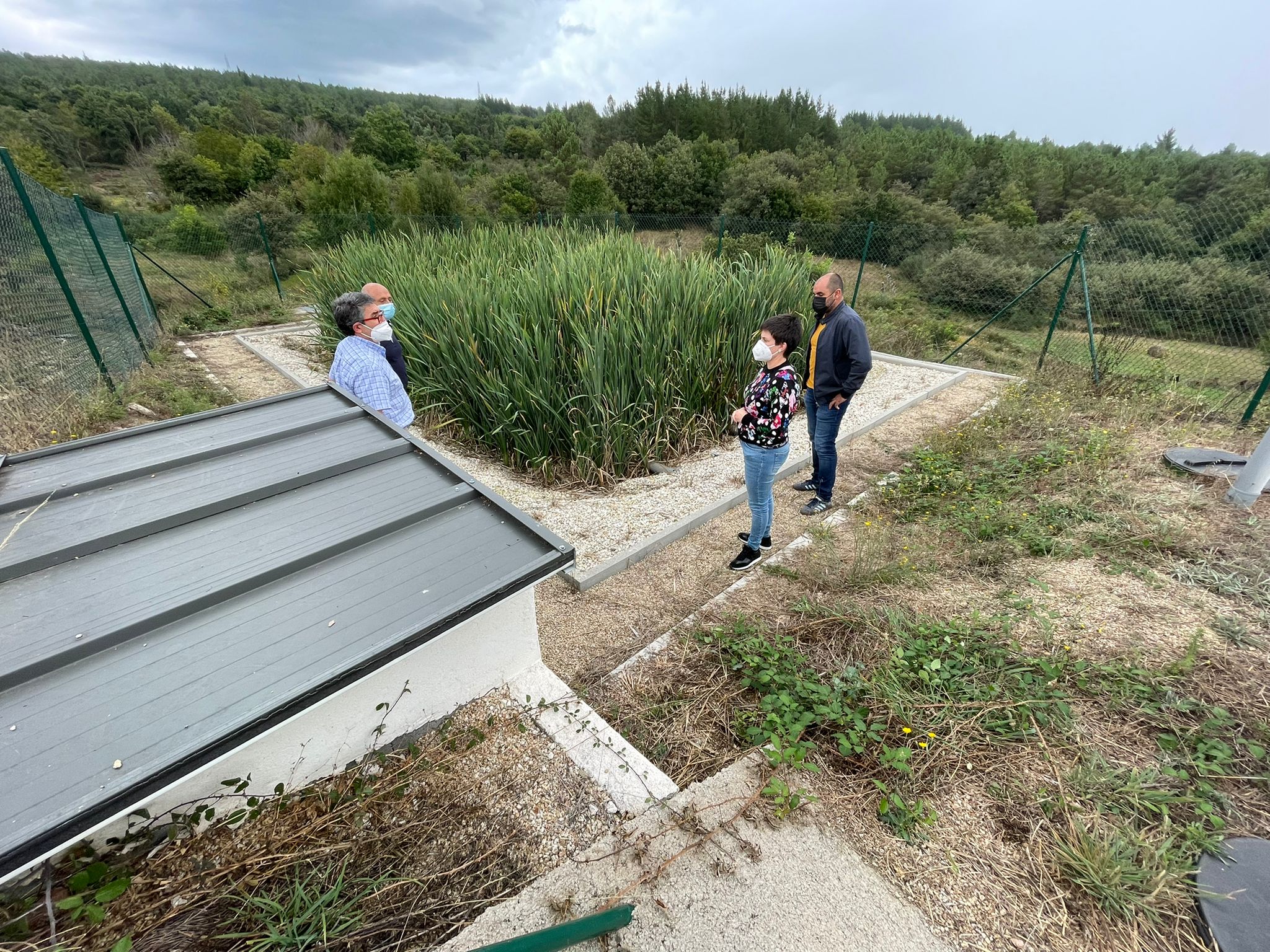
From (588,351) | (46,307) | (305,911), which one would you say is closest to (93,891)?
(305,911)

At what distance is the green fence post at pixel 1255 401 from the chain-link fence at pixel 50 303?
37.4 feet

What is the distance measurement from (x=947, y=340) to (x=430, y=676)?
11931mm

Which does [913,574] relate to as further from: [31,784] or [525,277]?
[525,277]

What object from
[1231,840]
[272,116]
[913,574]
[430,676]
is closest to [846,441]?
[913,574]

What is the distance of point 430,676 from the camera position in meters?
1.96

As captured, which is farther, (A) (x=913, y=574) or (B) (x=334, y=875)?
(A) (x=913, y=574)

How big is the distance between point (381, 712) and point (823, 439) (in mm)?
3369

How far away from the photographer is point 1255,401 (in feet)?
16.5

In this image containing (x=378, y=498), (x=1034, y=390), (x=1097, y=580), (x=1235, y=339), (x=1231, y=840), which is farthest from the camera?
(x=1235, y=339)

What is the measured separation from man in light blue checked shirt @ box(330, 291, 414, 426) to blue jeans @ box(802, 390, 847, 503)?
9.47 feet

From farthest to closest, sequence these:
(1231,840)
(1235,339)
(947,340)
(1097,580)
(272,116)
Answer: (272,116)
(947,340)
(1235,339)
(1097,580)
(1231,840)

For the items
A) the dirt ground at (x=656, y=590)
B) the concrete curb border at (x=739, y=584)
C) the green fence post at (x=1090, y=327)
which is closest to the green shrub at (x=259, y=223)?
the dirt ground at (x=656, y=590)

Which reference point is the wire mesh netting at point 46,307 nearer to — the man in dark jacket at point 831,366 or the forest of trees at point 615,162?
the man in dark jacket at point 831,366

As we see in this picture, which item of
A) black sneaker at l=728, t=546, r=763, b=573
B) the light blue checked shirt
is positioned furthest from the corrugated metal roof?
black sneaker at l=728, t=546, r=763, b=573
